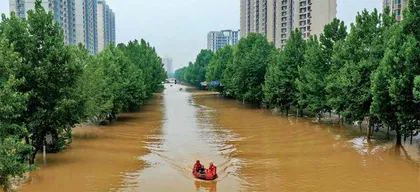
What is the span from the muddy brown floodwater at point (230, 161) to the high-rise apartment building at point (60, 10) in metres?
50.5

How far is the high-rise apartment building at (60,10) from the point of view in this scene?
80.4 metres

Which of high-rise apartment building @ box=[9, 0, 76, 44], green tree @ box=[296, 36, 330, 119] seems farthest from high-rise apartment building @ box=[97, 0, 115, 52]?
green tree @ box=[296, 36, 330, 119]

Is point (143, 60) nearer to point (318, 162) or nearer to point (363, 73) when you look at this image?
point (363, 73)

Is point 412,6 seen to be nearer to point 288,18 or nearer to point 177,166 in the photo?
point 177,166

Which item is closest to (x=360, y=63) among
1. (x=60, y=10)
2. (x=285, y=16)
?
(x=285, y=16)

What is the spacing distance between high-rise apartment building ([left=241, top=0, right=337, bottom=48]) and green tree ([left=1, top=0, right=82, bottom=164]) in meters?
65.0

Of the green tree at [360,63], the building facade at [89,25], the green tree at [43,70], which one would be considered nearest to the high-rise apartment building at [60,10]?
the building facade at [89,25]

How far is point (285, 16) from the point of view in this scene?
91188mm

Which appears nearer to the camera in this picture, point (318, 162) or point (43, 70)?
point (43, 70)

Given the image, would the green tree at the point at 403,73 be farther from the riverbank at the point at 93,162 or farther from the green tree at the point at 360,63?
the riverbank at the point at 93,162

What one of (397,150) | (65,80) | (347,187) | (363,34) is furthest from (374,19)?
(65,80)

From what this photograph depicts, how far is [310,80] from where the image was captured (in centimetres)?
3419

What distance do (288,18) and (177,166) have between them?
75003 millimetres

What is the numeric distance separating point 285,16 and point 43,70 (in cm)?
7861
